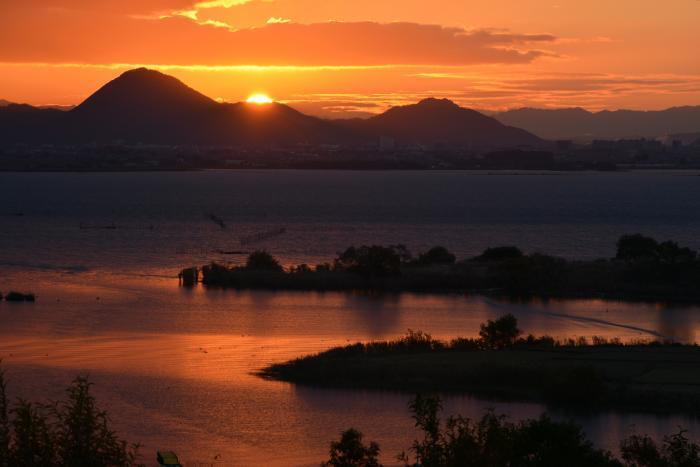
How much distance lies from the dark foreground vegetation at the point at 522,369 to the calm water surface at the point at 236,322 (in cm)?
96

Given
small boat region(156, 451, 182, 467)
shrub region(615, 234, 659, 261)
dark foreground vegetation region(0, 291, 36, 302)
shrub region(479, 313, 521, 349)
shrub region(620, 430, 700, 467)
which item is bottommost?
small boat region(156, 451, 182, 467)

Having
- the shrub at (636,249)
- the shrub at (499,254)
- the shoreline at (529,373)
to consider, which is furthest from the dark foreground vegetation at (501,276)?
the shoreline at (529,373)

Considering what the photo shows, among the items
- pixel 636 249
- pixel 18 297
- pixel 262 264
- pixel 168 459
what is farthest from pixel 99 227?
pixel 168 459

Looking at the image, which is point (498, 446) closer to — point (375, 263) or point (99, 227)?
point (375, 263)

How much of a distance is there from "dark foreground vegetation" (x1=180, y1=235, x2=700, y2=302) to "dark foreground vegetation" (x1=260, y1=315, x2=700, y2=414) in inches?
546

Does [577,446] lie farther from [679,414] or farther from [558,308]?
[558,308]

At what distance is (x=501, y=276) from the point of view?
47844 mm

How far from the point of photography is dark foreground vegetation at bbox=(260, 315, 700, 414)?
26109mm

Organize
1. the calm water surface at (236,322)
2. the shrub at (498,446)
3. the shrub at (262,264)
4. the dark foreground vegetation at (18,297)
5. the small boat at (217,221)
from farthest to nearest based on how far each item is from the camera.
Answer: the small boat at (217,221) < the shrub at (262,264) < the dark foreground vegetation at (18,297) < the calm water surface at (236,322) < the shrub at (498,446)

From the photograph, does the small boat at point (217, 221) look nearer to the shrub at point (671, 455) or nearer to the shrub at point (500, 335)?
the shrub at point (500, 335)

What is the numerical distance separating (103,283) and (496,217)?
57052 millimetres

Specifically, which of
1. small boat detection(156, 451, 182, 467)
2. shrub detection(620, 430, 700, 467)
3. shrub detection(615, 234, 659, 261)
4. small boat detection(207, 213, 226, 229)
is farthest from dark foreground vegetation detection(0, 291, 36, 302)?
small boat detection(207, 213, 226, 229)

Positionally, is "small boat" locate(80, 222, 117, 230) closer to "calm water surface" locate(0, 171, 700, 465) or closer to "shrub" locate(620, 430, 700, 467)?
"calm water surface" locate(0, 171, 700, 465)

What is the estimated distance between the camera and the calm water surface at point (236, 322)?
2426 cm
